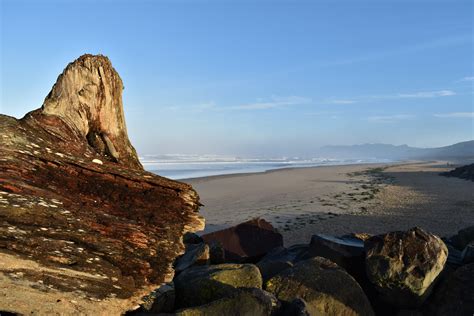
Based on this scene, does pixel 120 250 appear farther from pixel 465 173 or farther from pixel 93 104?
pixel 465 173

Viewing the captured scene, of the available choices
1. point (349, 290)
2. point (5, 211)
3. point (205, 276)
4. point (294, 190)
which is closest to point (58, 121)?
point (5, 211)

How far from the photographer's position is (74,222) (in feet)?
12.9

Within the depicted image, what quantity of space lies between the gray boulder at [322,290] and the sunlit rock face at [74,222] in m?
1.57

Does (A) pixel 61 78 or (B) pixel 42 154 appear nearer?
(B) pixel 42 154

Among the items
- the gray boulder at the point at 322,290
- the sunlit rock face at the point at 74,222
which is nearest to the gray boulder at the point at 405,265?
the gray boulder at the point at 322,290

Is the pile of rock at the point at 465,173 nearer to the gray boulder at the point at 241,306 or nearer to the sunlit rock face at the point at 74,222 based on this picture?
the gray boulder at the point at 241,306

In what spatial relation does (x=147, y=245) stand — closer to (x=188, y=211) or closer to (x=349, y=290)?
(x=188, y=211)

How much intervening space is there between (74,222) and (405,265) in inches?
167

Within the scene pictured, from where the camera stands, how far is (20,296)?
352 cm

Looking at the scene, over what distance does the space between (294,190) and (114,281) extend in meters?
23.5

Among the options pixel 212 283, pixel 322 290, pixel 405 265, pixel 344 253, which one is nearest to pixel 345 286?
pixel 322 290

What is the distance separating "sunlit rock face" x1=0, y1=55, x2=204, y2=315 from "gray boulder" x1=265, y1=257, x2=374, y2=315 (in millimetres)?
1566

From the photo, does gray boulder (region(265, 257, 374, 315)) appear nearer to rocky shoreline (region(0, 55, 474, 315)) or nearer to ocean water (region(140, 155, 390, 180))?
rocky shoreline (region(0, 55, 474, 315))

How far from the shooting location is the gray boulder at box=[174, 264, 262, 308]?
4977 mm
